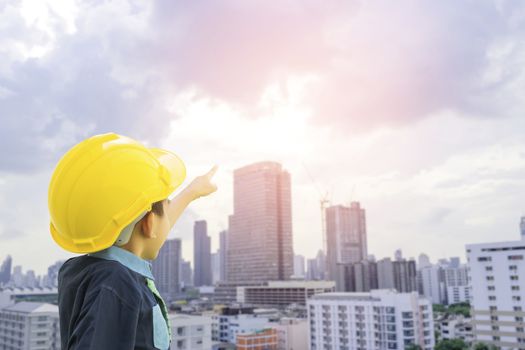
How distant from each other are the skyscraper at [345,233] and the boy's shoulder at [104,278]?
7217cm

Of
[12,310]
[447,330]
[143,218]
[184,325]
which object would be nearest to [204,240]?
[447,330]

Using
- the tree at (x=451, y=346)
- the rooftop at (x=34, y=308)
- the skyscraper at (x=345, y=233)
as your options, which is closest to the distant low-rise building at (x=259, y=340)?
the tree at (x=451, y=346)

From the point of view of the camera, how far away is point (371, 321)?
23469 millimetres

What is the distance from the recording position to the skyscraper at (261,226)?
6506cm

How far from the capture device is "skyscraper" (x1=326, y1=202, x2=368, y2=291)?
72.9 meters

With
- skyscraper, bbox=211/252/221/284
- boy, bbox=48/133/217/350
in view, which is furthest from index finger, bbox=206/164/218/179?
skyscraper, bbox=211/252/221/284

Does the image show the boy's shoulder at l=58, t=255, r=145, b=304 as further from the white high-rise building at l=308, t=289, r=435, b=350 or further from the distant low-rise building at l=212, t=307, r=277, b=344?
the distant low-rise building at l=212, t=307, r=277, b=344

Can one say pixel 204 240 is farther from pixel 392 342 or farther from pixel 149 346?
pixel 149 346

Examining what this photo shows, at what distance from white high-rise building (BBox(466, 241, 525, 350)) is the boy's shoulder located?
2740 cm

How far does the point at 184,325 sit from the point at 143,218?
1466 centimetres

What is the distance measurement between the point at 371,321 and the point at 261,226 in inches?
1725

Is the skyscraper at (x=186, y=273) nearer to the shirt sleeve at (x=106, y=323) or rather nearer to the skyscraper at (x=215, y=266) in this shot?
the skyscraper at (x=215, y=266)

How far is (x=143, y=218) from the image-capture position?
38.8 inches

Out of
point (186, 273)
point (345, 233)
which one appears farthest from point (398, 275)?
point (186, 273)
